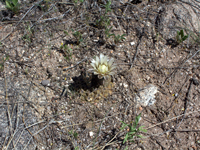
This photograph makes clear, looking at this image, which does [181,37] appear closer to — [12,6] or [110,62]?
[110,62]

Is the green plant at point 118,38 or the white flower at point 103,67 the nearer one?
the white flower at point 103,67

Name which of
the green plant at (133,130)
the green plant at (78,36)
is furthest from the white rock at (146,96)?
the green plant at (78,36)

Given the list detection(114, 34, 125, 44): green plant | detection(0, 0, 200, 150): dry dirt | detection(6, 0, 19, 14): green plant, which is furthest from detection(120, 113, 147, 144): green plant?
detection(6, 0, 19, 14): green plant

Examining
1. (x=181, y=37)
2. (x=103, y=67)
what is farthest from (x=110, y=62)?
(x=181, y=37)

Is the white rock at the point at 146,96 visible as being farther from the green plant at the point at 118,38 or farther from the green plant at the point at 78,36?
the green plant at the point at 78,36

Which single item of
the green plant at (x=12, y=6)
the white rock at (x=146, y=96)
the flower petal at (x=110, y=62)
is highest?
the green plant at (x=12, y=6)

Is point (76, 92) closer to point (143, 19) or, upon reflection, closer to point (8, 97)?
point (8, 97)
